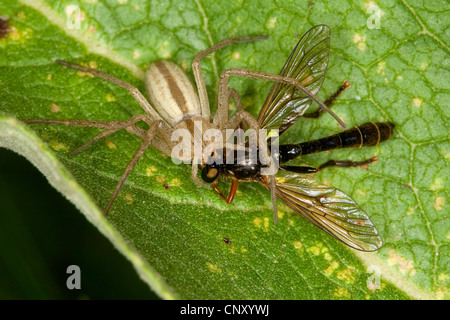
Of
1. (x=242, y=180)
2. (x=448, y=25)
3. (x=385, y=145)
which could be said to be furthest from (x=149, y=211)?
(x=448, y=25)

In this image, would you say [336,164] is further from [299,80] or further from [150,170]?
[150,170]

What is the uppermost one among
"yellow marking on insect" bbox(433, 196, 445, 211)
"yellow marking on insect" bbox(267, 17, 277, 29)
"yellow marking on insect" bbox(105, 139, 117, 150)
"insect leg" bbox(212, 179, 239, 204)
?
"yellow marking on insect" bbox(267, 17, 277, 29)

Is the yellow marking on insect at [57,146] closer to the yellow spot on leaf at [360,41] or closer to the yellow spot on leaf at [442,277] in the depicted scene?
the yellow spot on leaf at [360,41]

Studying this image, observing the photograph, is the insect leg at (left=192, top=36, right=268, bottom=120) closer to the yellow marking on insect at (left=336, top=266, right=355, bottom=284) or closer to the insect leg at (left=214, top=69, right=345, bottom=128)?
the insect leg at (left=214, top=69, right=345, bottom=128)

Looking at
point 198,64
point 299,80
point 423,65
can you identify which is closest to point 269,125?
point 299,80

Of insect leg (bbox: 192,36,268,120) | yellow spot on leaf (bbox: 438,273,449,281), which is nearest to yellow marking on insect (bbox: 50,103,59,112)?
A: insect leg (bbox: 192,36,268,120)

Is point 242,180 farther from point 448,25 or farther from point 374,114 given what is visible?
point 448,25

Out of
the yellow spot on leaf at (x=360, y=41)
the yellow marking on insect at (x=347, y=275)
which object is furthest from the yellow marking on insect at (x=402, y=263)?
the yellow spot on leaf at (x=360, y=41)
